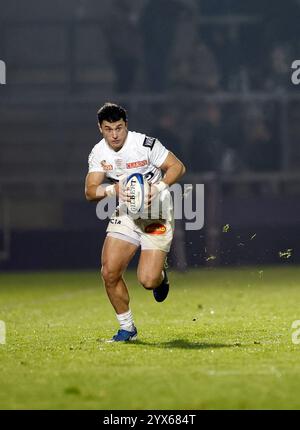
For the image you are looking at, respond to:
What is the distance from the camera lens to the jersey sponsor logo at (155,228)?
1068cm

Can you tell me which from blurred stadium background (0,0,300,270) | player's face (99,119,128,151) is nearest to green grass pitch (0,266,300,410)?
player's face (99,119,128,151)

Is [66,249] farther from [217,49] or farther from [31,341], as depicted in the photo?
[31,341]

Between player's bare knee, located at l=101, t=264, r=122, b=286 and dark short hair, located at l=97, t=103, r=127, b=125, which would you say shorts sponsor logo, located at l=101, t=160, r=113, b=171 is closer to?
dark short hair, located at l=97, t=103, r=127, b=125

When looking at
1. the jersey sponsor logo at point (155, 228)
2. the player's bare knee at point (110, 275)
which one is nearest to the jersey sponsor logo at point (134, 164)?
the jersey sponsor logo at point (155, 228)

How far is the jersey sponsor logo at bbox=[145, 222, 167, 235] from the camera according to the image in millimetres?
10680

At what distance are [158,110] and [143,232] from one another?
13.4m

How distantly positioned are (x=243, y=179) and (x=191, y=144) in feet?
4.00

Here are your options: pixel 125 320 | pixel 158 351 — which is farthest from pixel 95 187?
pixel 158 351

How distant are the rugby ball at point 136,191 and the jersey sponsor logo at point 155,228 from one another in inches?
14.9

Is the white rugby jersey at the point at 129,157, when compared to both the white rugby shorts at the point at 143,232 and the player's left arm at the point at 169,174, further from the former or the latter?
the white rugby shorts at the point at 143,232

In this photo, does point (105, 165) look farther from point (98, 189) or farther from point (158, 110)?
point (158, 110)

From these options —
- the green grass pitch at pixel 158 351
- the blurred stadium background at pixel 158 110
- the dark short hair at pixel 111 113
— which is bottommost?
the green grass pitch at pixel 158 351

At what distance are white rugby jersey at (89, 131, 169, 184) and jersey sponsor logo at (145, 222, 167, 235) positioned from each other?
0.38 meters

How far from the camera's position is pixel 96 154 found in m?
10.6
